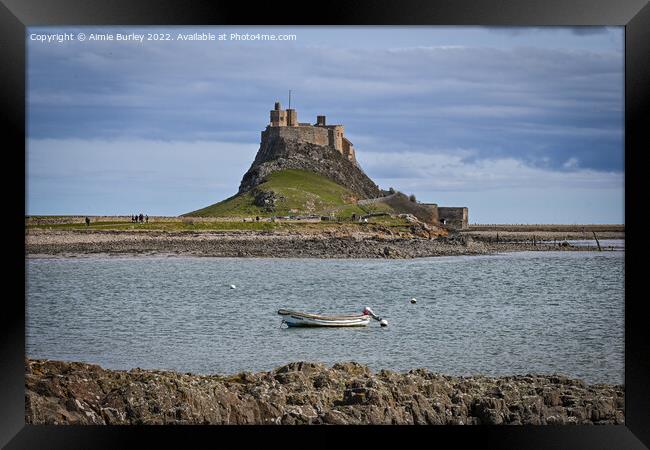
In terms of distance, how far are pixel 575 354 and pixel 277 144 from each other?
16.6 metres

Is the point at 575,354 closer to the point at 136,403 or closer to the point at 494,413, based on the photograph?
the point at 494,413

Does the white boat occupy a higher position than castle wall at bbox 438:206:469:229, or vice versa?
castle wall at bbox 438:206:469:229

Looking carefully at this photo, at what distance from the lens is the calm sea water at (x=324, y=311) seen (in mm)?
13320

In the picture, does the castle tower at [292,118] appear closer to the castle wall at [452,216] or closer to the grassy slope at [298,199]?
the castle wall at [452,216]

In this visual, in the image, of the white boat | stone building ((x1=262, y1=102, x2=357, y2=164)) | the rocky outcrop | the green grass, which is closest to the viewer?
the white boat

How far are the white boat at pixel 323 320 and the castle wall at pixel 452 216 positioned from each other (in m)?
6.52

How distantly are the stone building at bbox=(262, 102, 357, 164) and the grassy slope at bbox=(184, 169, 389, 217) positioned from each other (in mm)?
5176

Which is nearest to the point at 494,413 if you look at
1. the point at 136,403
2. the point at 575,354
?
the point at 575,354

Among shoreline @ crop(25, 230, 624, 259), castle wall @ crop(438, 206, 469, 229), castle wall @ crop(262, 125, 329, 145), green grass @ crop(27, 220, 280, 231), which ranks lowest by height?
shoreline @ crop(25, 230, 624, 259)

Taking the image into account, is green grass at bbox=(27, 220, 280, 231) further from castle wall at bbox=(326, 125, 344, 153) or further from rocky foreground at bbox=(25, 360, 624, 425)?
rocky foreground at bbox=(25, 360, 624, 425)

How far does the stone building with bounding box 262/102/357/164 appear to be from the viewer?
19.2 meters

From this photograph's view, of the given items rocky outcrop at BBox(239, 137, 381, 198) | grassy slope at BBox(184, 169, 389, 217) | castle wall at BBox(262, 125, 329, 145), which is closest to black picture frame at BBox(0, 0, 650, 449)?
castle wall at BBox(262, 125, 329, 145)

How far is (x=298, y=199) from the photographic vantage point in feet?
120
